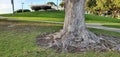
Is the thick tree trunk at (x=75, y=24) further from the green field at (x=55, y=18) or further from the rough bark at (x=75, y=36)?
the green field at (x=55, y=18)

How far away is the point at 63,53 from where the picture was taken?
812cm

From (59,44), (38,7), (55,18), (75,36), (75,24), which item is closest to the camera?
(59,44)

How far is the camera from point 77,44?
8.84 m

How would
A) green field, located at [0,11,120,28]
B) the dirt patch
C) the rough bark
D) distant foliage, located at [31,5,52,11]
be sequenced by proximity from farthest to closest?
1. distant foliage, located at [31,5,52,11]
2. green field, located at [0,11,120,28]
3. the rough bark
4. the dirt patch

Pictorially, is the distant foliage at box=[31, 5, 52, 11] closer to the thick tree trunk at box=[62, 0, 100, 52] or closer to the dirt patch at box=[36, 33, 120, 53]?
the dirt patch at box=[36, 33, 120, 53]

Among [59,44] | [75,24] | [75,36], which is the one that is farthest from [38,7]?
[59,44]

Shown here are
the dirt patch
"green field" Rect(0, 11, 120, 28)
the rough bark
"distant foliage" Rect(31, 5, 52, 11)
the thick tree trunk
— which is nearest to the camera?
the dirt patch

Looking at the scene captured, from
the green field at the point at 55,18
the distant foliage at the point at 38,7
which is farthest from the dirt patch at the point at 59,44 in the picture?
the distant foliage at the point at 38,7

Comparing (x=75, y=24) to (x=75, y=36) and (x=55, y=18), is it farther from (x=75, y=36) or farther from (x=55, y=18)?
(x=55, y=18)

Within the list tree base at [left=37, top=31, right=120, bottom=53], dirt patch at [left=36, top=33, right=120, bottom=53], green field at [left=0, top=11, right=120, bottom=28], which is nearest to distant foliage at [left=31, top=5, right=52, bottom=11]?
green field at [left=0, top=11, right=120, bottom=28]

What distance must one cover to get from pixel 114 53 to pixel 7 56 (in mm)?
3436

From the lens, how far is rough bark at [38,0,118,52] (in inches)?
348

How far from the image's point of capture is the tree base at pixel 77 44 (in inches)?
338

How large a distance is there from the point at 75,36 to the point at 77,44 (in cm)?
47
